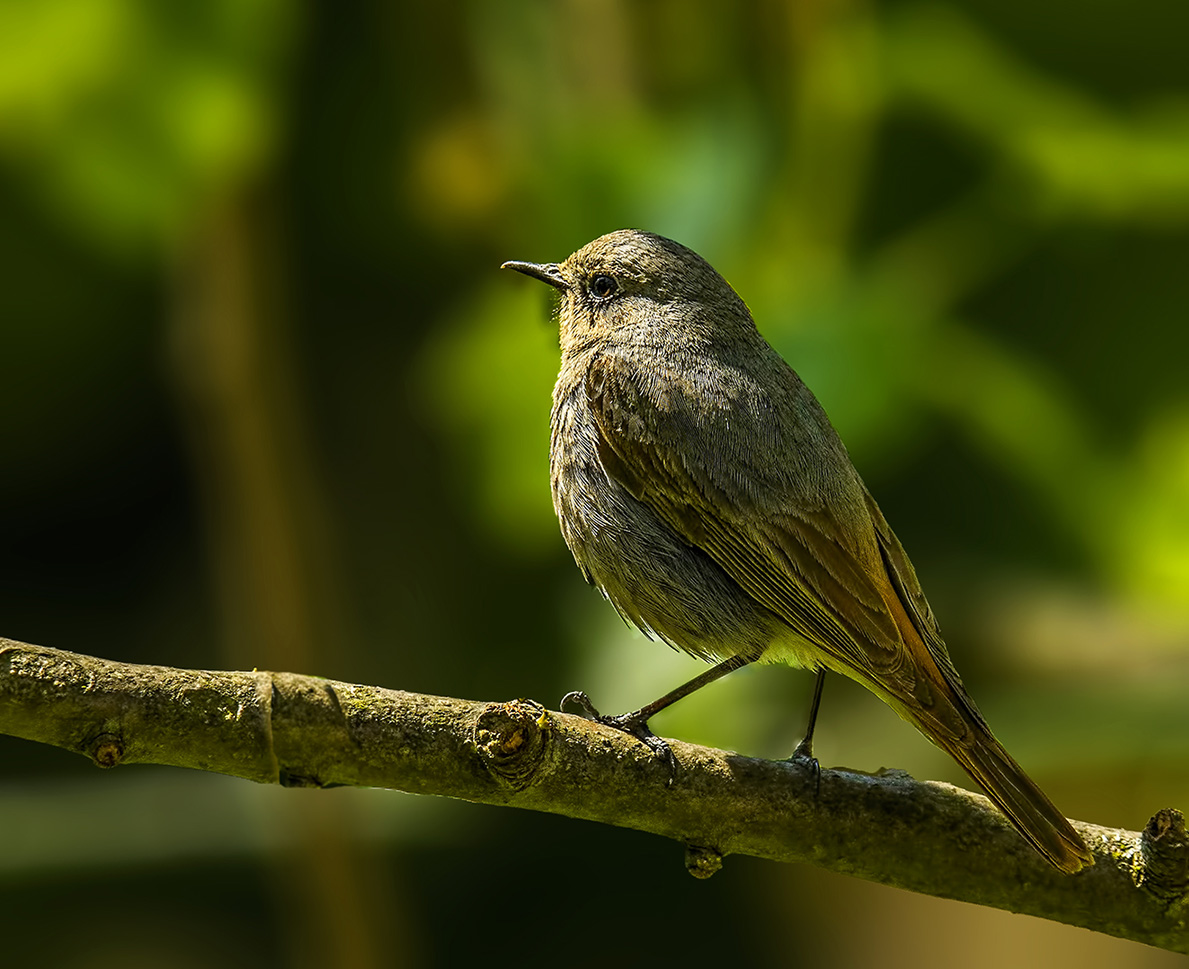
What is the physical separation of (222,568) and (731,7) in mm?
2479

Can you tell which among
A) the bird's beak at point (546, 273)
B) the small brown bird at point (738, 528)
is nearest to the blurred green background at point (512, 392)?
the bird's beak at point (546, 273)

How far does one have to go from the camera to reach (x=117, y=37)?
357 centimetres

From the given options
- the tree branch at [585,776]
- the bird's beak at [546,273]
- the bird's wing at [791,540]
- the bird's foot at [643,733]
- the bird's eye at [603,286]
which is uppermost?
the bird's beak at [546,273]

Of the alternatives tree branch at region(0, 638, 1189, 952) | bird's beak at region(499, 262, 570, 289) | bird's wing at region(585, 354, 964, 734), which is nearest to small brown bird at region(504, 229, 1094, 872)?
bird's wing at region(585, 354, 964, 734)

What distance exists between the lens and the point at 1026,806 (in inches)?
105

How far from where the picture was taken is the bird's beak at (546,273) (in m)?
3.87

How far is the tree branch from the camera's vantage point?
221cm

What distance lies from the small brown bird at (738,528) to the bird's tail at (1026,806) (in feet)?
0.32

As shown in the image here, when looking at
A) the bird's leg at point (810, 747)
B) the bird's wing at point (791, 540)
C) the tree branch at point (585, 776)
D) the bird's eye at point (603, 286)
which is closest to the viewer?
the tree branch at point (585, 776)

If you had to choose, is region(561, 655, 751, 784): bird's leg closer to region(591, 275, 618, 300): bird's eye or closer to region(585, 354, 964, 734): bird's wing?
region(585, 354, 964, 734): bird's wing

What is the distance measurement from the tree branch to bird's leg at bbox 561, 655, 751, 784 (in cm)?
2

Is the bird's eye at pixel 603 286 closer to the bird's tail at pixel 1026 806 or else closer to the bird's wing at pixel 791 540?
the bird's wing at pixel 791 540

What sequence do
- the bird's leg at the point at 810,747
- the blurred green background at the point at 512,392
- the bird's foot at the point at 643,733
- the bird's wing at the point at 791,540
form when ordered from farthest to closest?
the blurred green background at the point at 512,392 → the bird's wing at the point at 791,540 → the bird's leg at the point at 810,747 → the bird's foot at the point at 643,733

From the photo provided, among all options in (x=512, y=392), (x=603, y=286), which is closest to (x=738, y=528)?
(x=512, y=392)
